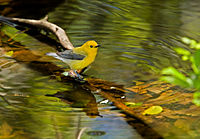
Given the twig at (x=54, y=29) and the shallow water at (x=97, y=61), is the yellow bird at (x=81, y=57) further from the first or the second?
the twig at (x=54, y=29)

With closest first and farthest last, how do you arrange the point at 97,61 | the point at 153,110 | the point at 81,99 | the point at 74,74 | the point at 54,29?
1. the point at 153,110
2. the point at 81,99
3. the point at 74,74
4. the point at 97,61
5. the point at 54,29

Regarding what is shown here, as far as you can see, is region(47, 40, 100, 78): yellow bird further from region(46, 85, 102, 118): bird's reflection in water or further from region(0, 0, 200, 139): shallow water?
region(46, 85, 102, 118): bird's reflection in water

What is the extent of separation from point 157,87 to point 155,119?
33.9 inches

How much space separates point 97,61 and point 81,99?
125 centimetres

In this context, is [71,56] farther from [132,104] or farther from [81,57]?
[132,104]

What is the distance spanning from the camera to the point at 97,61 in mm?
5312

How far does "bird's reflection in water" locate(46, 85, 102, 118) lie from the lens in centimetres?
391

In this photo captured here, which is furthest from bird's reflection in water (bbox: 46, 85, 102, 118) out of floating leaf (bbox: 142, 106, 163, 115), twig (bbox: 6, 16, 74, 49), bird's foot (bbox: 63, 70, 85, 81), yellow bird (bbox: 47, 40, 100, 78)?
twig (bbox: 6, 16, 74, 49)

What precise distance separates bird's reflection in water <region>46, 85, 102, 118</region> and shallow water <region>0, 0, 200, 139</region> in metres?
0.01

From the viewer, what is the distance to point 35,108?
3.93 meters

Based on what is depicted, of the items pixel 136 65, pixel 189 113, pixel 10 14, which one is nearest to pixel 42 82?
pixel 136 65

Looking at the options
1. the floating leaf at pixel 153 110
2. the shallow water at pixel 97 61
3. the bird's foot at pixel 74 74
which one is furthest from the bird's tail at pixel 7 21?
the floating leaf at pixel 153 110

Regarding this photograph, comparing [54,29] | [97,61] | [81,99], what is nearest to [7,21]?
[54,29]

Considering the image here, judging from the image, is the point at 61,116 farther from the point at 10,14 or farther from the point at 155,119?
the point at 10,14
